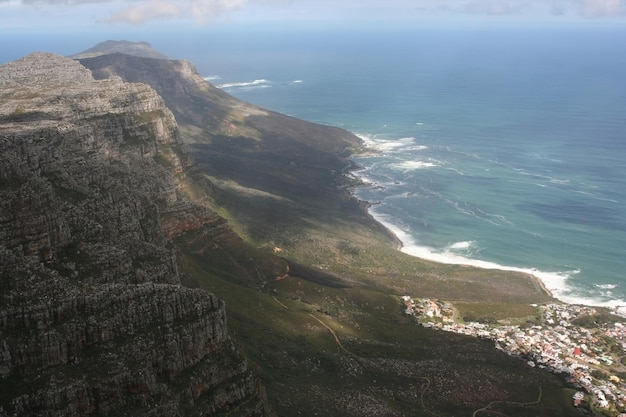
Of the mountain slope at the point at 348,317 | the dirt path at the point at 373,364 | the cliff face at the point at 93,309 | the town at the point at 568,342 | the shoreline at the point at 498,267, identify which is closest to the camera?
the cliff face at the point at 93,309

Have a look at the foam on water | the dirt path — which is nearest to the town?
the foam on water

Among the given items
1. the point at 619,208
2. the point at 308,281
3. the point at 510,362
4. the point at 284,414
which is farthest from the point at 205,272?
the point at 619,208

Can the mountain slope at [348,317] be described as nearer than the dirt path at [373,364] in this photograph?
No

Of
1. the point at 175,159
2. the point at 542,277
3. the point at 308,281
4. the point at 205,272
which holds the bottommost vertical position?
the point at 542,277

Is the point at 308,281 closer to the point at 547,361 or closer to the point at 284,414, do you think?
the point at 547,361

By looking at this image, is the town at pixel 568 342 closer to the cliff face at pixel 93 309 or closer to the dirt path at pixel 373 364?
the dirt path at pixel 373 364

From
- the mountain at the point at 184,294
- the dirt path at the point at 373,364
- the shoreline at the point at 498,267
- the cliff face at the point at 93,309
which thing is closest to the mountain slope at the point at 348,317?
the dirt path at the point at 373,364

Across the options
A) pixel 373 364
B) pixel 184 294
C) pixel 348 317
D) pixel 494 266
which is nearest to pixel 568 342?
pixel 348 317
